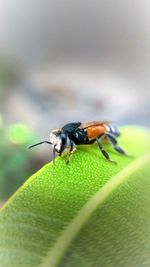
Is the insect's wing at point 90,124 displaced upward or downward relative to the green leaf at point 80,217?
upward

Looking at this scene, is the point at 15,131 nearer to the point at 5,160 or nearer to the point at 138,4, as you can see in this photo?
the point at 5,160

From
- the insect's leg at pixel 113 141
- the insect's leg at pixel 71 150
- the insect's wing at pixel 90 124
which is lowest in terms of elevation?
the insect's leg at pixel 113 141

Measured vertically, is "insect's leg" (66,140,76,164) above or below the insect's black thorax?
below

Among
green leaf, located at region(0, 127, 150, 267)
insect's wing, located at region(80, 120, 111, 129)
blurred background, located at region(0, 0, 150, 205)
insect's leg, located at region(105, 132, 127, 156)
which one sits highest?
blurred background, located at region(0, 0, 150, 205)

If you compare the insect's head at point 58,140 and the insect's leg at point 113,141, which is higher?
the insect's head at point 58,140

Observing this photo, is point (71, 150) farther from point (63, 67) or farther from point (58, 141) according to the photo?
point (63, 67)
